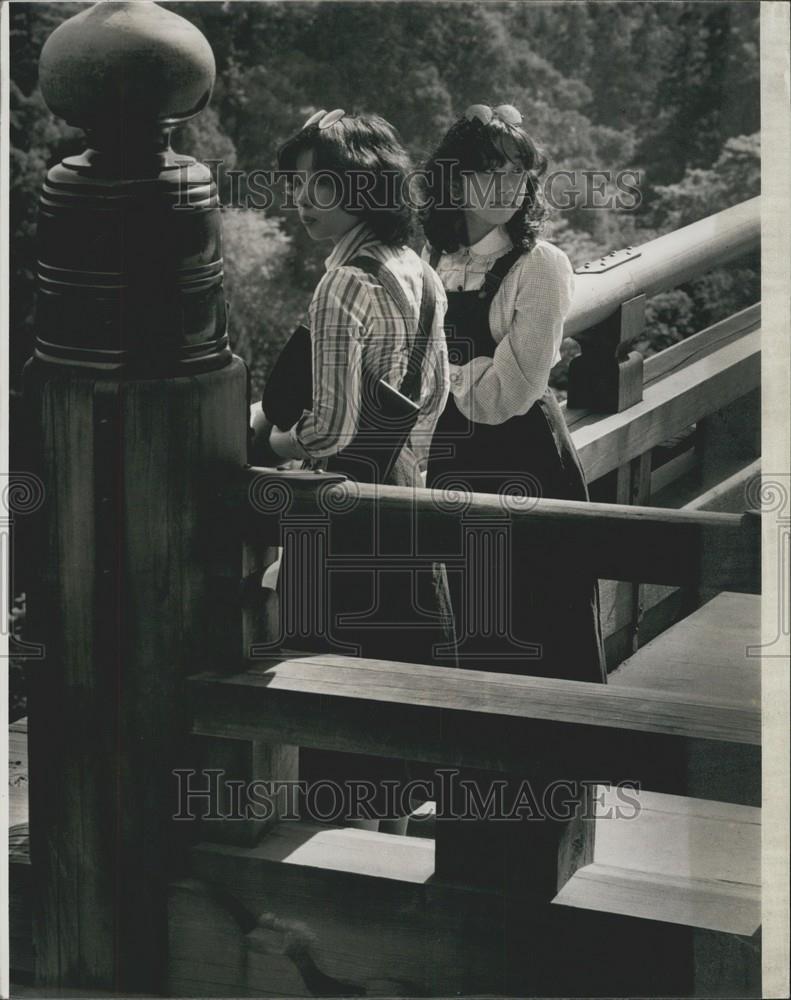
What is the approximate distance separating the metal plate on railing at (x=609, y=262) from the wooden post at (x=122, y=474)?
3.64 ft

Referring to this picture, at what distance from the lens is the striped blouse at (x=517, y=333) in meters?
2.32

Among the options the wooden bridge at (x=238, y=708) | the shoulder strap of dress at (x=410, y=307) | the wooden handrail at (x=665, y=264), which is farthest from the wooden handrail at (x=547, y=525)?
the wooden handrail at (x=665, y=264)

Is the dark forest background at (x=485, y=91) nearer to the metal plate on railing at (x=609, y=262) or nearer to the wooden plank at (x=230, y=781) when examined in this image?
the metal plate on railing at (x=609, y=262)

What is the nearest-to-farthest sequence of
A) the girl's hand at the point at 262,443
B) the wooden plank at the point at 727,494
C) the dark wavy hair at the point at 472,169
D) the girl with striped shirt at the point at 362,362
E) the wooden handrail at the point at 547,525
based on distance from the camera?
the wooden handrail at the point at 547,525, the girl with striped shirt at the point at 362,362, the girl's hand at the point at 262,443, the dark wavy hair at the point at 472,169, the wooden plank at the point at 727,494

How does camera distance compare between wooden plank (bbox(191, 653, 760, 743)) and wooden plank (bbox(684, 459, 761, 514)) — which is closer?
wooden plank (bbox(191, 653, 760, 743))

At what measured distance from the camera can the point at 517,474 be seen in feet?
7.79

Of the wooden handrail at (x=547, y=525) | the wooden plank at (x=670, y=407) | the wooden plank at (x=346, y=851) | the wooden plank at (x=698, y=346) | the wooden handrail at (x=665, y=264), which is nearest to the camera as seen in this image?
the wooden handrail at (x=547, y=525)

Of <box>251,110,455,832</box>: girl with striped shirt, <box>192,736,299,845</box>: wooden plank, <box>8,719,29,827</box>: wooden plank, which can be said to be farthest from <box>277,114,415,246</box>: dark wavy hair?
<box>8,719,29,827</box>: wooden plank

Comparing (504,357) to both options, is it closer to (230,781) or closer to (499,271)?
(499,271)

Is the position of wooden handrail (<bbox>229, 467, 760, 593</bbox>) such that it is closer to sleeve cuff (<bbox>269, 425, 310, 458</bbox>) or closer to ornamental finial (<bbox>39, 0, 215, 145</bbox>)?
sleeve cuff (<bbox>269, 425, 310, 458</bbox>)

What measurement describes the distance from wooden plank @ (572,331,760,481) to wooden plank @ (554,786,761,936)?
810 millimetres

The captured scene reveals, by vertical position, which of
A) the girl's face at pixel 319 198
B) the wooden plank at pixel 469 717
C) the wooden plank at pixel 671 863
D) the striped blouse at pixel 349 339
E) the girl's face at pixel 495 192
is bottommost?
the wooden plank at pixel 671 863

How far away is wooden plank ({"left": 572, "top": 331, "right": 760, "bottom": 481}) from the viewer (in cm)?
290

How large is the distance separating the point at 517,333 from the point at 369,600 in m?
0.51
